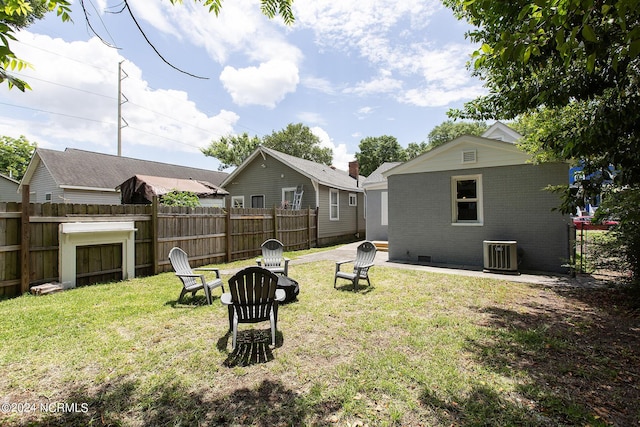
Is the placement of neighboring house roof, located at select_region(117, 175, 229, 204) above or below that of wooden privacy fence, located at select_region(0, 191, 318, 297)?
above

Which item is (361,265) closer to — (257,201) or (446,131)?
(257,201)

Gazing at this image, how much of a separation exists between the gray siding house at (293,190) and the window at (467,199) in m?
7.57

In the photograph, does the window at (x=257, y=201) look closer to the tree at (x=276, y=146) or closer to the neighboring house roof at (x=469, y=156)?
the neighboring house roof at (x=469, y=156)

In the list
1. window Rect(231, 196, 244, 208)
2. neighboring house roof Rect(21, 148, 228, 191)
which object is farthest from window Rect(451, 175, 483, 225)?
neighboring house roof Rect(21, 148, 228, 191)

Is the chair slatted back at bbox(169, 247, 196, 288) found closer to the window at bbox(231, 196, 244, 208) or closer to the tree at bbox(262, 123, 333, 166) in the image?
the window at bbox(231, 196, 244, 208)

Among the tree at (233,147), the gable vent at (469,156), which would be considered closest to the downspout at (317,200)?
the gable vent at (469,156)

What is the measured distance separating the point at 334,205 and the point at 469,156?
934 centimetres

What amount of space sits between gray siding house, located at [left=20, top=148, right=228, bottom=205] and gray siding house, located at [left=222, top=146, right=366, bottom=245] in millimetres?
7466

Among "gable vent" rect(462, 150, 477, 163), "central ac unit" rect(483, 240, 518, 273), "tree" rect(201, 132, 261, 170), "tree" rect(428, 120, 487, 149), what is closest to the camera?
"central ac unit" rect(483, 240, 518, 273)

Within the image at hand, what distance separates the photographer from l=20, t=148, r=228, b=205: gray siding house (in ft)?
54.2

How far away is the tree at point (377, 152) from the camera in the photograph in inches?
1697

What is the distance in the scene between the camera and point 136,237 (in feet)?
26.4

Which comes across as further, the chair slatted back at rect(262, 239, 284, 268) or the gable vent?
the gable vent

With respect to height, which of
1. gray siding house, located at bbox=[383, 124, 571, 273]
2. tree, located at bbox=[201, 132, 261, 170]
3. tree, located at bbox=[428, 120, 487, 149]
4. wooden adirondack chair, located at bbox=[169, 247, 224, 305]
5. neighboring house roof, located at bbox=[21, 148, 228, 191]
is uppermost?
tree, located at bbox=[428, 120, 487, 149]
